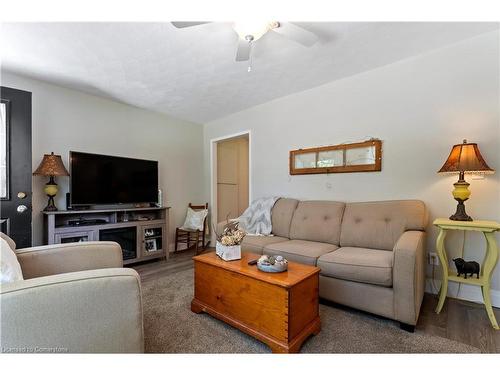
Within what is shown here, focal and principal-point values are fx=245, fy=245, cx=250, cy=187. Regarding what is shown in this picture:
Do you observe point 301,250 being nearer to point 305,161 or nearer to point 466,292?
point 305,161

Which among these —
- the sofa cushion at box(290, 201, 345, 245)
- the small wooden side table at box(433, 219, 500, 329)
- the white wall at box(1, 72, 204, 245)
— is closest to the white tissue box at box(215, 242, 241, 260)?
the sofa cushion at box(290, 201, 345, 245)

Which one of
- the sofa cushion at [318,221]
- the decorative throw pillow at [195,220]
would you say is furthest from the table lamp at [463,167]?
the decorative throw pillow at [195,220]

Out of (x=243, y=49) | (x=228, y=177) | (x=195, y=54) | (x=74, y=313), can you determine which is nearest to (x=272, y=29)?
(x=243, y=49)

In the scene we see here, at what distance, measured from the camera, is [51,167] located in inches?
107

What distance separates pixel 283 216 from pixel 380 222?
108 cm

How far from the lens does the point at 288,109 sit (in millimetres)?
3375

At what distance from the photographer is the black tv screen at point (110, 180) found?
290cm

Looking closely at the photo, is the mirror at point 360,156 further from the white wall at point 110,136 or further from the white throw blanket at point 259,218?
the white wall at point 110,136

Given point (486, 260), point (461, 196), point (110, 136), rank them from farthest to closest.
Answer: point (110, 136) < point (461, 196) < point (486, 260)

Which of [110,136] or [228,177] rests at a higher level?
[110,136]

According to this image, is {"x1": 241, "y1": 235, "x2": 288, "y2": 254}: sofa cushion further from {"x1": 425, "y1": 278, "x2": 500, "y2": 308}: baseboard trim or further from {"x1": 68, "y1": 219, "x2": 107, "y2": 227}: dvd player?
{"x1": 68, "y1": 219, "x2": 107, "y2": 227}: dvd player

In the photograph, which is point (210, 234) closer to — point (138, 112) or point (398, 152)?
point (138, 112)

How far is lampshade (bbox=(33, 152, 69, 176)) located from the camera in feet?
8.79

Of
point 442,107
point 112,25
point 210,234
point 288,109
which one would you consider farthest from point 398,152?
point 210,234
